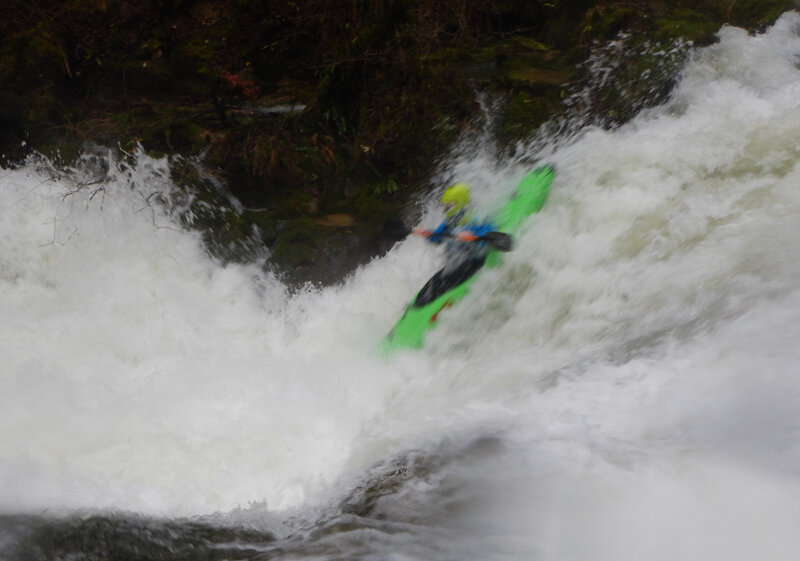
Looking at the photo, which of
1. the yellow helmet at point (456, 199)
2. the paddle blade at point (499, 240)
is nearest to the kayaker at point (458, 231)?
the yellow helmet at point (456, 199)

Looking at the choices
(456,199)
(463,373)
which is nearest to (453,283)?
(456,199)

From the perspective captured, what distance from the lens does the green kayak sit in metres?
4.32

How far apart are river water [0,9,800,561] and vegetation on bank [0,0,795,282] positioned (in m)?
0.35

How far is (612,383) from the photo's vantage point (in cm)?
297

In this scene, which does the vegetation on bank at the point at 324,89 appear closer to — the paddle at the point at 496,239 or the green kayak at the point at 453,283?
the green kayak at the point at 453,283

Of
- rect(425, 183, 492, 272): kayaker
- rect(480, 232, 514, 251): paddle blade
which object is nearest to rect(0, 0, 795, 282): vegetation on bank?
rect(425, 183, 492, 272): kayaker

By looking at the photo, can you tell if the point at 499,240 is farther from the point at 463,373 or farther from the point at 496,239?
the point at 463,373

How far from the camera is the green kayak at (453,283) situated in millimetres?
4316

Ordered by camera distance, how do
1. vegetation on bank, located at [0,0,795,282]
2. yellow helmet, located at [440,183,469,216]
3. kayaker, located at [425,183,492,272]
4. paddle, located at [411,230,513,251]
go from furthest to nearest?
1. vegetation on bank, located at [0,0,795,282]
2. yellow helmet, located at [440,183,469,216]
3. kayaker, located at [425,183,492,272]
4. paddle, located at [411,230,513,251]

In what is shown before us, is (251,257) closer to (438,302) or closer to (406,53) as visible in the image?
(438,302)

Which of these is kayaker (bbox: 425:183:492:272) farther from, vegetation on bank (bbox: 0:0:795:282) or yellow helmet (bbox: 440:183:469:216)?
vegetation on bank (bbox: 0:0:795:282)

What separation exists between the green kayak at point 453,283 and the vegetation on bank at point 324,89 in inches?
37.8

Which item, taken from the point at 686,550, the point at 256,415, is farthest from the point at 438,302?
the point at 686,550

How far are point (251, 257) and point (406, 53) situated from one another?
2288 mm
